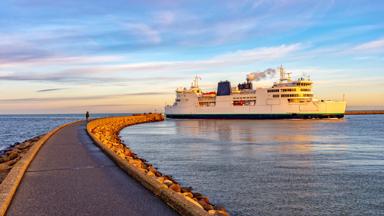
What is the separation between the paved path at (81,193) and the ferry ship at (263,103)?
260ft

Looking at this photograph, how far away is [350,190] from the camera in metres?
13.0

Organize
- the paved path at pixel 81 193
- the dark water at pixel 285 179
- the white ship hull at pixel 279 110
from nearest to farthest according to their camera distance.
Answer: the paved path at pixel 81 193, the dark water at pixel 285 179, the white ship hull at pixel 279 110

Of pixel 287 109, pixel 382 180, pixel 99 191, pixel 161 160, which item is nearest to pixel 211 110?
pixel 287 109

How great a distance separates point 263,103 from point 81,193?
280ft

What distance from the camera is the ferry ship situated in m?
88.6

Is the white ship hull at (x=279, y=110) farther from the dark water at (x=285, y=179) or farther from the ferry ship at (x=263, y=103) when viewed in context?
the dark water at (x=285, y=179)

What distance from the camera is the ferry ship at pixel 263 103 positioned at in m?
88.6

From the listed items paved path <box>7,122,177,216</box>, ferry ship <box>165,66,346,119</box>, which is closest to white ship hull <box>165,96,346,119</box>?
ferry ship <box>165,66,346,119</box>

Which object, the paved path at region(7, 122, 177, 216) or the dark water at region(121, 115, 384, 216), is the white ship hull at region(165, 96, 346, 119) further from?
the paved path at region(7, 122, 177, 216)

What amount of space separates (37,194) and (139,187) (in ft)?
6.69

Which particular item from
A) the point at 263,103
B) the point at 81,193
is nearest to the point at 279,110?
the point at 263,103

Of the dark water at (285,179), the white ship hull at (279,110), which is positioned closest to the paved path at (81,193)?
the dark water at (285,179)

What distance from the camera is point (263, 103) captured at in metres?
91.9

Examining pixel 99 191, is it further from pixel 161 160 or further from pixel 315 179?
pixel 161 160
